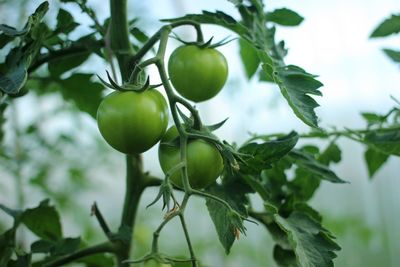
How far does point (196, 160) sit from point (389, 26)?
33 cm

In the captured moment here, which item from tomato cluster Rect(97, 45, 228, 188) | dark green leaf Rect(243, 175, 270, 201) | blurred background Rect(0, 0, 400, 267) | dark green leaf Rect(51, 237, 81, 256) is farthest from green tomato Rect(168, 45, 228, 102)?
blurred background Rect(0, 0, 400, 267)

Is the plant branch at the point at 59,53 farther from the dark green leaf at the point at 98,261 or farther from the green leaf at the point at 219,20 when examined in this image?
Result: the dark green leaf at the point at 98,261

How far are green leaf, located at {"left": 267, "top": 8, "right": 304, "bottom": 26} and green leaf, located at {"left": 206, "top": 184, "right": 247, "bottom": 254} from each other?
0.20 meters

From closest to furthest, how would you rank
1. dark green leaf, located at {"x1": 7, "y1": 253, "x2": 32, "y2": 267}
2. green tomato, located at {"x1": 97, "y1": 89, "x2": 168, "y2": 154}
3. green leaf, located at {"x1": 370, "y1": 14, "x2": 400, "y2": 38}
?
green tomato, located at {"x1": 97, "y1": 89, "x2": 168, "y2": 154} → dark green leaf, located at {"x1": 7, "y1": 253, "x2": 32, "y2": 267} → green leaf, located at {"x1": 370, "y1": 14, "x2": 400, "y2": 38}

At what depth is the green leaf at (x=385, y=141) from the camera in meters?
0.54

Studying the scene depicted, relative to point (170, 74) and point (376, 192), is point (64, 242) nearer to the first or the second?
point (170, 74)

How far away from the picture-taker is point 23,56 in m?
0.47

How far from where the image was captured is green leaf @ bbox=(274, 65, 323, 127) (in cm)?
40

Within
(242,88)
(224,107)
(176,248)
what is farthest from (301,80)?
(224,107)

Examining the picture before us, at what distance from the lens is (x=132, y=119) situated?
1.30ft

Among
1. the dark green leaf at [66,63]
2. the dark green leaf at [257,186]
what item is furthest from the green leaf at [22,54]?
the dark green leaf at [257,186]

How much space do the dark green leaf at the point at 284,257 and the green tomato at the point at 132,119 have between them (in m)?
0.21

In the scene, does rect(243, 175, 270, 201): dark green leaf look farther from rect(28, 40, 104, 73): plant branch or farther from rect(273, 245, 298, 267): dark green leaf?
rect(28, 40, 104, 73): plant branch

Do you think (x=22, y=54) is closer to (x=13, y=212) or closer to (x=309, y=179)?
(x=13, y=212)
